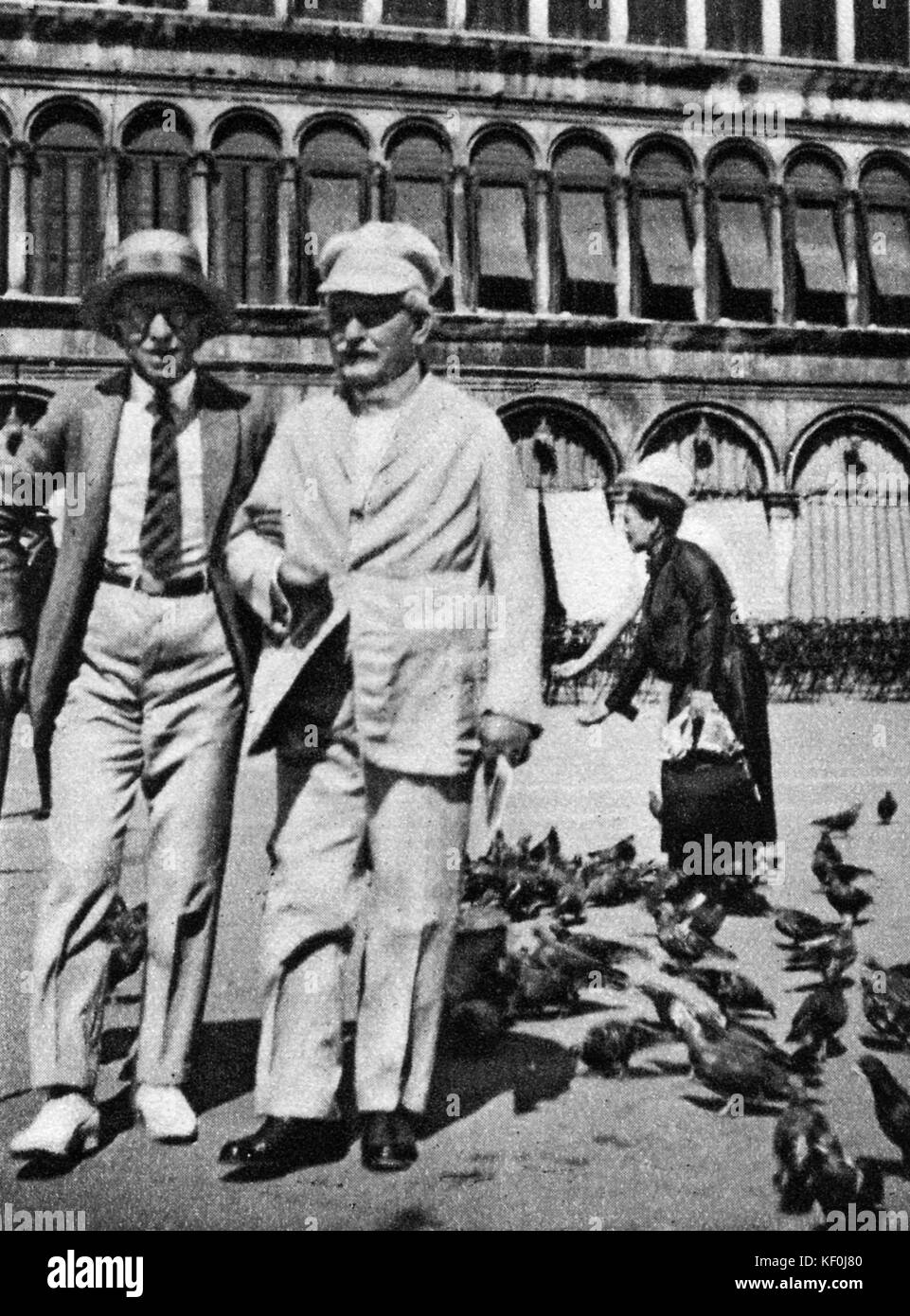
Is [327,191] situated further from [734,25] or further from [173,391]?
[734,25]

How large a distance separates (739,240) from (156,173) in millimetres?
2393

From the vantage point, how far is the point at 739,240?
7.06 m

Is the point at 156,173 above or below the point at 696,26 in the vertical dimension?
Result: below

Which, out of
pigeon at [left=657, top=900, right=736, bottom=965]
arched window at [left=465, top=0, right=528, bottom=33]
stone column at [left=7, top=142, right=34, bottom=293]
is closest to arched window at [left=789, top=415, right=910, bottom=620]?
pigeon at [left=657, top=900, right=736, bottom=965]

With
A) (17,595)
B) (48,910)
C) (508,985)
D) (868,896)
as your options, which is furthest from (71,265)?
(868,896)

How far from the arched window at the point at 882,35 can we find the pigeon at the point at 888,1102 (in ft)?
13.2

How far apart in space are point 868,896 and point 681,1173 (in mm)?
1318

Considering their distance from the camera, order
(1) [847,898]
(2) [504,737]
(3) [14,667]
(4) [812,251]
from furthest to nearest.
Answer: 1. (4) [812,251]
2. (1) [847,898]
3. (3) [14,667]
4. (2) [504,737]

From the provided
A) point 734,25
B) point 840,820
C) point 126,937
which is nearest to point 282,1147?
point 126,937

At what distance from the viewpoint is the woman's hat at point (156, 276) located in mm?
5625

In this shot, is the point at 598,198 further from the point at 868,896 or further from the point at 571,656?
the point at 868,896

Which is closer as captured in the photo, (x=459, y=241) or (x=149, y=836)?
(x=149, y=836)

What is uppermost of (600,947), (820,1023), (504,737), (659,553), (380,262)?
(380,262)

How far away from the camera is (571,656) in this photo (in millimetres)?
6113
